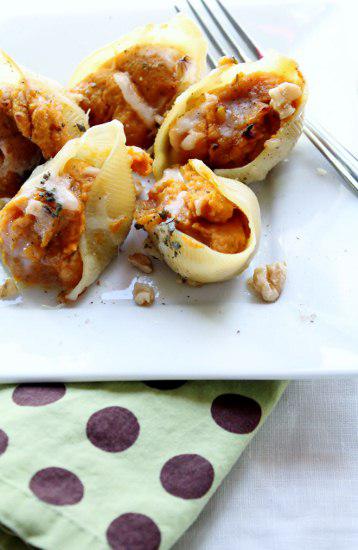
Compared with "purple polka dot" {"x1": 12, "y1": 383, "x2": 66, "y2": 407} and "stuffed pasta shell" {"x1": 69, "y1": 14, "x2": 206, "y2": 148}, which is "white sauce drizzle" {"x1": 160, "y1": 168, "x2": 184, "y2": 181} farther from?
"purple polka dot" {"x1": 12, "y1": 383, "x2": 66, "y2": 407}

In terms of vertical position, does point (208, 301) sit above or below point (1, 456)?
below

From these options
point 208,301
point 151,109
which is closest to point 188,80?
point 151,109

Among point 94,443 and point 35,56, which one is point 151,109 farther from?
point 94,443

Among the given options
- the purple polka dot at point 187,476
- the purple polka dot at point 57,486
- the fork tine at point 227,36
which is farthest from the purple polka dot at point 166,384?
the fork tine at point 227,36

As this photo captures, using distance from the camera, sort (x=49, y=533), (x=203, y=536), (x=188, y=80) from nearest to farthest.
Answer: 1. (x=49, y=533)
2. (x=203, y=536)
3. (x=188, y=80)

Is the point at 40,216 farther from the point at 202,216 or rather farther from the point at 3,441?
the point at 3,441

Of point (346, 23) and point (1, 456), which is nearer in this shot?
point (1, 456)

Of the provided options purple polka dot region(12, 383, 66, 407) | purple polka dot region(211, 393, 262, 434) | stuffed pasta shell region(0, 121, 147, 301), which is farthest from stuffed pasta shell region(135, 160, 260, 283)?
purple polka dot region(12, 383, 66, 407)
